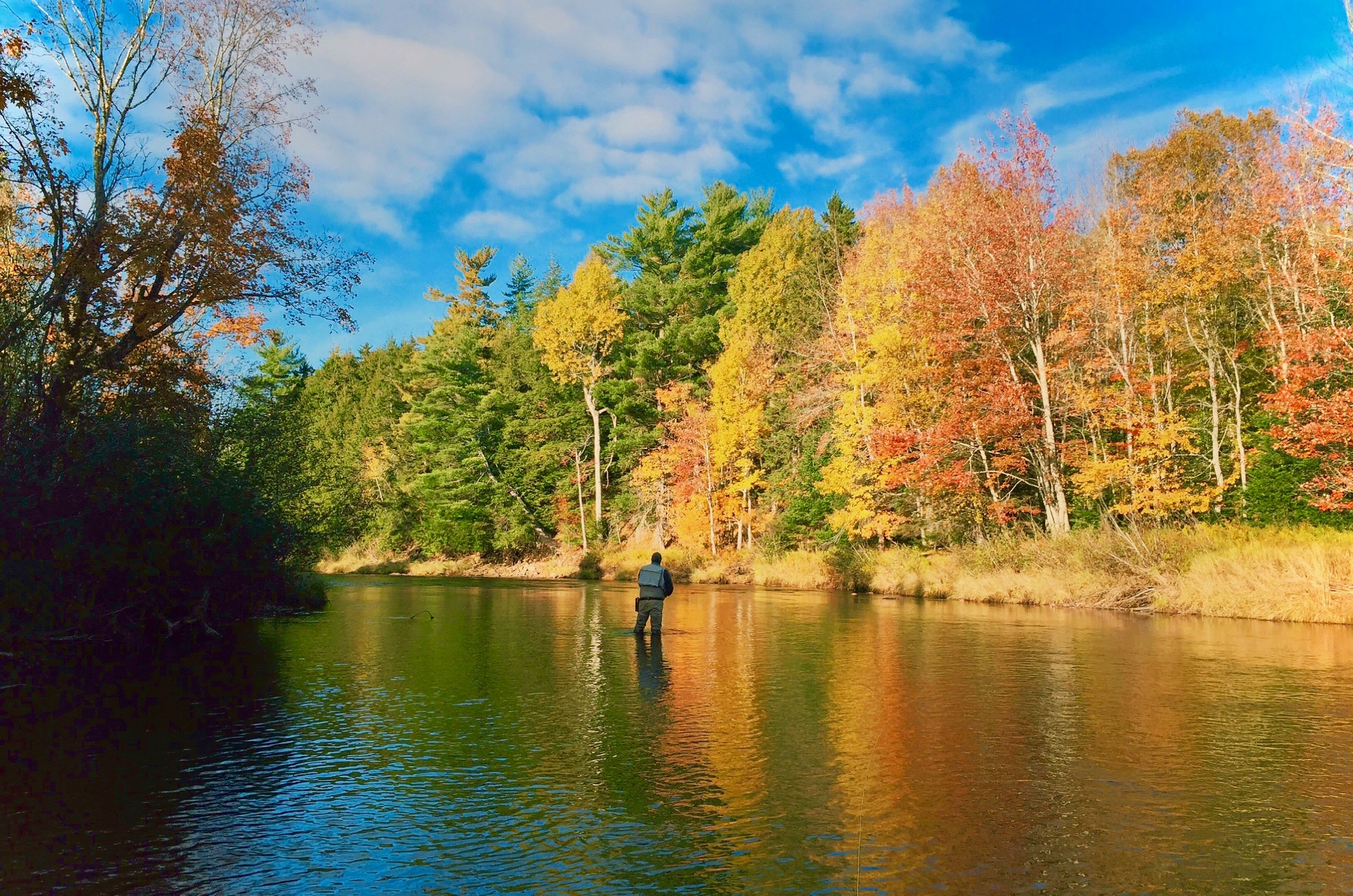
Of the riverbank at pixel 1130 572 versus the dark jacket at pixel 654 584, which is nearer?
the dark jacket at pixel 654 584

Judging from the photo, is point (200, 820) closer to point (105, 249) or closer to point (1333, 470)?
point (105, 249)

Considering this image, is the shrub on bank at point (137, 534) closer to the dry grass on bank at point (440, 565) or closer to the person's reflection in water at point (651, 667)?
the person's reflection in water at point (651, 667)

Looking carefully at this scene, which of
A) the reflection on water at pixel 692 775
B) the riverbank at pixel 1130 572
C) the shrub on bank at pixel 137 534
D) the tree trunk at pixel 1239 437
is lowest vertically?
the reflection on water at pixel 692 775

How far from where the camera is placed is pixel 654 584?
17516 mm

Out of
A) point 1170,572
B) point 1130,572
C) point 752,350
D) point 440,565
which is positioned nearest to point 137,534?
point 1130,572

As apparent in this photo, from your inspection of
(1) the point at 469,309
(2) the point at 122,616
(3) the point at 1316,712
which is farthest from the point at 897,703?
(1) the point at 469,309

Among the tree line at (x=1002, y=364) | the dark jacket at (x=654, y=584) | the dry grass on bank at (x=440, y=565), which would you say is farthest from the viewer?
the dry grass on bank at (x=440, y=565)

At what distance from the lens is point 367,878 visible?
18.1 feet

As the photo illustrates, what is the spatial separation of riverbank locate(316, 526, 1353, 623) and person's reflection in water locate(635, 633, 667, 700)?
1383 cm

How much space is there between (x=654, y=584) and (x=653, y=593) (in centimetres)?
18

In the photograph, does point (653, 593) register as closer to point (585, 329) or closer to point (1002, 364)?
point (1002, 364)

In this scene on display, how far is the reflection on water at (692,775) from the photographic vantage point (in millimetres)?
5637

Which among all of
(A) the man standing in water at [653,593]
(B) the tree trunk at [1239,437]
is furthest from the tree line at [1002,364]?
(A) the man standing in water at [653,593]

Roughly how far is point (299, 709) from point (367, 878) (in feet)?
19.9
